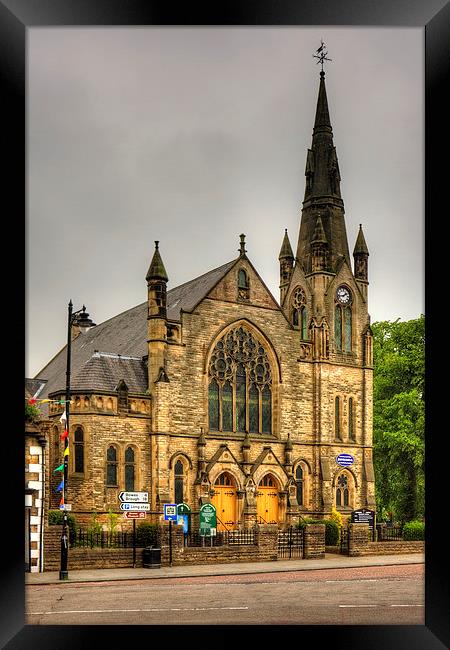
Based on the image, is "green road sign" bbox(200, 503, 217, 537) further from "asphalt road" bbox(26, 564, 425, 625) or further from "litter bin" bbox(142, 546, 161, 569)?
"asphalt road" bbox(26, 564, 425, 625)

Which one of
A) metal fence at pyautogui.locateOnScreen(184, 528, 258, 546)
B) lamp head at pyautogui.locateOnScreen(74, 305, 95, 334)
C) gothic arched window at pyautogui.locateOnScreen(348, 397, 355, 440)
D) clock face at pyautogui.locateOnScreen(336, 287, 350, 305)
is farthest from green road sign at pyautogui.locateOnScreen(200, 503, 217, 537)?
lamp head at pyautogui.locateOnScreen(74, 305, 95, 334)

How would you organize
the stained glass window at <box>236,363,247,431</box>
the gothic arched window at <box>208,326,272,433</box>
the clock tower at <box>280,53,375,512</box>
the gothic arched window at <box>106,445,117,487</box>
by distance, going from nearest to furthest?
the gothic arched window at <box>106,445,117,487</box>
the gothic arched window at <box>208,326,272,433</box>
the stained glass window at <box>236,363,247,431</box>
the clock tower at <box>280,53,375,512</box>

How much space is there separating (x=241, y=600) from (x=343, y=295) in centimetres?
2761

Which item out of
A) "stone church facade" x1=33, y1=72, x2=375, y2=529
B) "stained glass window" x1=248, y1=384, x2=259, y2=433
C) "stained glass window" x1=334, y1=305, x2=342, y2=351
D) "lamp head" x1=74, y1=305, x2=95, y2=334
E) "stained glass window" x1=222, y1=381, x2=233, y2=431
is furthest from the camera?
"lamp head" x1=74, y1=305, x2=95, y2=334

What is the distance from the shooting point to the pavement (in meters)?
22.1

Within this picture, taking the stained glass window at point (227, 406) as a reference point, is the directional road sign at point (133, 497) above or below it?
below

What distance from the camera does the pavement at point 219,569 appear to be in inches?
871

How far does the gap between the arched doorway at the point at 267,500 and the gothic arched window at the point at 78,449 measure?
7.84 m

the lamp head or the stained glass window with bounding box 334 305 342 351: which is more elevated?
the lamp head

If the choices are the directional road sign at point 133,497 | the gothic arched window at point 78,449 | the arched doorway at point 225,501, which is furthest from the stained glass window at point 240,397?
the directional road sign at point 133,497

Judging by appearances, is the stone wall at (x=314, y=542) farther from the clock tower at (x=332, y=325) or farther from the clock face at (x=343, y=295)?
the clock face at (x=343, y=295)

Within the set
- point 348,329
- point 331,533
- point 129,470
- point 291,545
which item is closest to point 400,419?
point 348,329

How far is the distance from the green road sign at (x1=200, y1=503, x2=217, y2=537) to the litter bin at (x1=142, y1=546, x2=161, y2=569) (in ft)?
20.5
